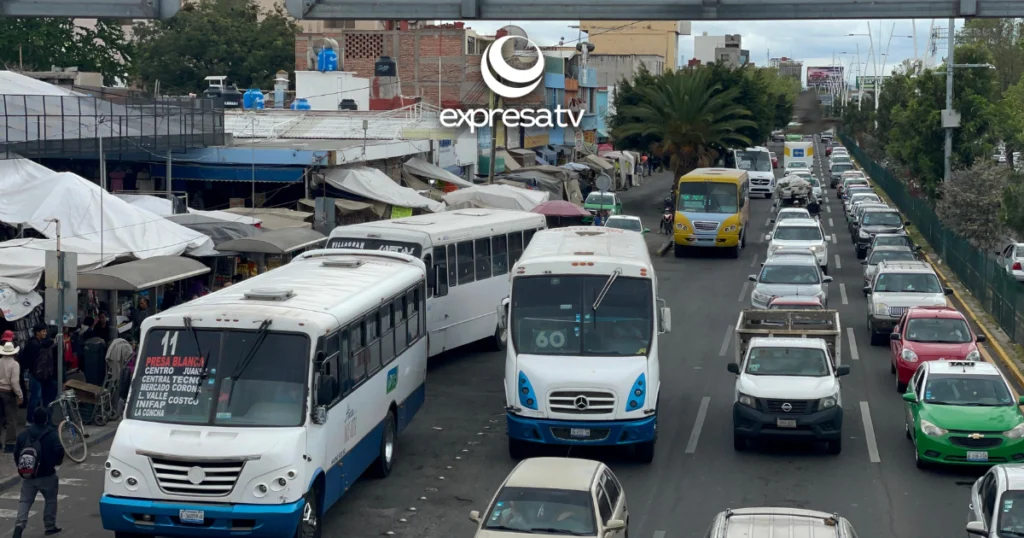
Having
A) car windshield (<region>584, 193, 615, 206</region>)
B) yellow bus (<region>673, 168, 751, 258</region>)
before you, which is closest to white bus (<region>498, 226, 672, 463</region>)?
yellow bus (<region>673, 168, 751, 258</region>)

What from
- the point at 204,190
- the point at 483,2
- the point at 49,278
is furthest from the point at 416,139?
the point at 483,2

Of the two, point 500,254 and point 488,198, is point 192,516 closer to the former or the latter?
point 500,254

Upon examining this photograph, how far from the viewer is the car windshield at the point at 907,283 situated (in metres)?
27.8

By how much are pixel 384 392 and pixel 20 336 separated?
8433 mm

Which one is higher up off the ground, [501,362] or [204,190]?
[204,190]

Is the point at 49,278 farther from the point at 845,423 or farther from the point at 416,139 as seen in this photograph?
the point at 416,139

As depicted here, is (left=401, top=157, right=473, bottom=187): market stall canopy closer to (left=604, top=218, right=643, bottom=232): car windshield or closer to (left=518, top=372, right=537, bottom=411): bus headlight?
(left=604, top=218, right=643, bottom=232): car windshield

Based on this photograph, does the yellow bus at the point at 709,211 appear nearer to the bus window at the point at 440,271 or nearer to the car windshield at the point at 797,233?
the car windshield at the point at 797,233

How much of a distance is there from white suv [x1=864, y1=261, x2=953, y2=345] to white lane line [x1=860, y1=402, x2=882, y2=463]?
19.7 ft

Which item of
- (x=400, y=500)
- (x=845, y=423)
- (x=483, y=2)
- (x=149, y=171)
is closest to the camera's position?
(x=483, y=2)

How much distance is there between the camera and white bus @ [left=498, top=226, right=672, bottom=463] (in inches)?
661

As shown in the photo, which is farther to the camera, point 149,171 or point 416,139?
point 416,139

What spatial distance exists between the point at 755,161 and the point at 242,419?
198 feet

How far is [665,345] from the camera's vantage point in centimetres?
2705
